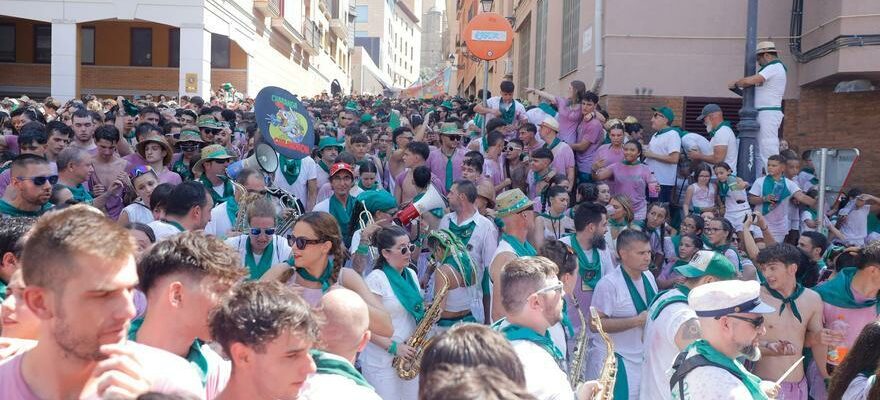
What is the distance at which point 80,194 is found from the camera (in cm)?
722

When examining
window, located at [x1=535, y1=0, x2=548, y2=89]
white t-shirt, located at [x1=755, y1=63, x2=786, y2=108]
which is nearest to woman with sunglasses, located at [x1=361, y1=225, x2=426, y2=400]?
white t-shirt, located at [x1=755, y1=63, x2=786, y2=108]

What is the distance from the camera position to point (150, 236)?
504 cm

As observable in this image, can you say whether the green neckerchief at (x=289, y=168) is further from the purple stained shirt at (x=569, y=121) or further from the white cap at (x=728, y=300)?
the white cap at (x=728, y=300)

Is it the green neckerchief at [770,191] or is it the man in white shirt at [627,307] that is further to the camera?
the green neckerchief at [770,191]

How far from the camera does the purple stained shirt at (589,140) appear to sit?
467 inches

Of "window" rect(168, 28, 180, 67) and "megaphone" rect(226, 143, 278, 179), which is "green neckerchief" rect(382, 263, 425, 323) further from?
"window" rect(168, 28, 180, 67)

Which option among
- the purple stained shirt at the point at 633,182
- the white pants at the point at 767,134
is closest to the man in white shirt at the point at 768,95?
the white pants at the point at 767,134

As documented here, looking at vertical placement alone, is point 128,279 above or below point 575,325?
above

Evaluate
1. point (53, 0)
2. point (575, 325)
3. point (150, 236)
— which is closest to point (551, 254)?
point (575, 325)

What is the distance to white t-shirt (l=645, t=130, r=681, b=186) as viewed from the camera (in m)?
11.5

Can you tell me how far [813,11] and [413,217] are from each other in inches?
442

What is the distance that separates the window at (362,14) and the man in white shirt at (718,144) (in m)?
81.7

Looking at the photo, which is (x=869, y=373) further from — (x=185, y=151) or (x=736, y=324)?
(x=185, y=151)

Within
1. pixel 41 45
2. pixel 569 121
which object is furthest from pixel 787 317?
pixel 41 45
